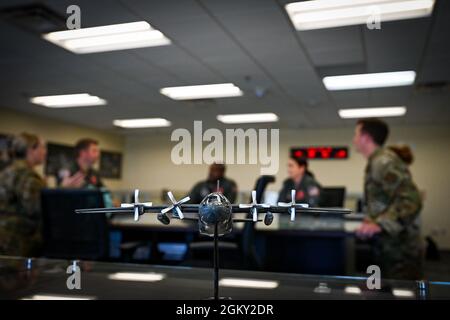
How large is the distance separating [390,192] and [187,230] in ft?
4.08

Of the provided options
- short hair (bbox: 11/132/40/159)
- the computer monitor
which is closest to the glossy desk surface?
short hair (bbox: 11/132/40/159)

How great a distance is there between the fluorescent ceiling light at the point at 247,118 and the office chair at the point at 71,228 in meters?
4.98

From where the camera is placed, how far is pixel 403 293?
0.87m

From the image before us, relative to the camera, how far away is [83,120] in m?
8.18

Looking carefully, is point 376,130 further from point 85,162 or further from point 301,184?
point 85,162

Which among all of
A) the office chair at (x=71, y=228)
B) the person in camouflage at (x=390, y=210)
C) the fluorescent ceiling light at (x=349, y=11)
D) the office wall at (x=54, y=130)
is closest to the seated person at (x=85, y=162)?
the office chair at (x=71, y=228)

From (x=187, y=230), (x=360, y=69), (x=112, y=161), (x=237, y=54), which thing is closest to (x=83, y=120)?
(x=112, y=161)

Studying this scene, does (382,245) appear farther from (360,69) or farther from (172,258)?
(360,69)

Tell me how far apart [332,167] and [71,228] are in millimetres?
7190

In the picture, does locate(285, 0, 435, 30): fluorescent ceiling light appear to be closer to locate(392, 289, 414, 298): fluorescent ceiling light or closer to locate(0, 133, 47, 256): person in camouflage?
locate(0, 133, 47, 256): person in camouflage

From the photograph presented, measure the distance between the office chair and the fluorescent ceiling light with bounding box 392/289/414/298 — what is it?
6.04 feet

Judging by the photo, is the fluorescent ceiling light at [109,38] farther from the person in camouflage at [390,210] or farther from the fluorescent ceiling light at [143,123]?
the fluorescent ceiling light at [143,123]

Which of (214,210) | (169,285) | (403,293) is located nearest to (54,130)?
(169,285)

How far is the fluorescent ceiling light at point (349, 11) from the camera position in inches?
121
